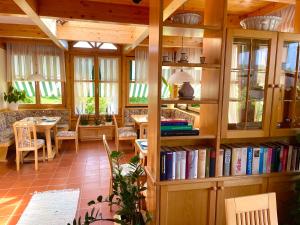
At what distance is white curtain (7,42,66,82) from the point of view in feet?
18.8

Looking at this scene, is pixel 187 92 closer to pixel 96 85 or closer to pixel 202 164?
pixel 202 164

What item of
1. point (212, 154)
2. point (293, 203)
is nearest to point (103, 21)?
point (212, 154)

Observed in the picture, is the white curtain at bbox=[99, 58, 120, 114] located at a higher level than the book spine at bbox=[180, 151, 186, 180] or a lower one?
higher

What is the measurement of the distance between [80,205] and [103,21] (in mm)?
2504

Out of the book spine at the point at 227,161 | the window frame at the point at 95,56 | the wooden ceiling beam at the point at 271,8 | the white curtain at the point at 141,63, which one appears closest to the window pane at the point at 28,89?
the window frame at the point at 95,56

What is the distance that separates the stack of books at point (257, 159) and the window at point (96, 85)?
16.1ft

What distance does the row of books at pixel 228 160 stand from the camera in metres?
1.89

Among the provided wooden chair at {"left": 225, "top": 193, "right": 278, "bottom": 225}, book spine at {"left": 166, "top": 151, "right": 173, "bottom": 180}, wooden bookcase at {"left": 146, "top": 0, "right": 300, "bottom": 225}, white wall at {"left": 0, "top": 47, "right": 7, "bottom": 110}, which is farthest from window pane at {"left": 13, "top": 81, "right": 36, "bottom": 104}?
Answer: wooden chair at {"left": 225, "top": 193, "right": 278, "bottom": 225}

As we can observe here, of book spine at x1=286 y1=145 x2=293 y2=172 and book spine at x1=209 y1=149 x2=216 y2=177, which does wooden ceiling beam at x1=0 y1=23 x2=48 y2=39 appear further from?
book spine at x1=286 y1=145 x2=293 y2=172

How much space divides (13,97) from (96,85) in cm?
207

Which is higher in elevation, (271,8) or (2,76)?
(271,8)

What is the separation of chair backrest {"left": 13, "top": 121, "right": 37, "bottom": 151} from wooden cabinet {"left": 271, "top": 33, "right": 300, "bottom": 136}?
3.68 metres

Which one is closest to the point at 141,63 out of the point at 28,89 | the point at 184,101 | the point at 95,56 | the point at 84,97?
the point at 95,56

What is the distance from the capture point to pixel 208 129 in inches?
81.8
